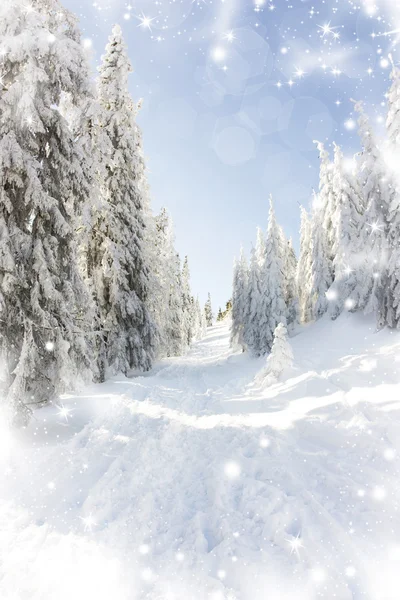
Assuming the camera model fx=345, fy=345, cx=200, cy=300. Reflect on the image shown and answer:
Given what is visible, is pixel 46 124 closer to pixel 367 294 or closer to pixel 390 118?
pixel 390 118

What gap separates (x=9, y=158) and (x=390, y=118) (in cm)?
1910

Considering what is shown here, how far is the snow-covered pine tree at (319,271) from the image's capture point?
89.2 feet

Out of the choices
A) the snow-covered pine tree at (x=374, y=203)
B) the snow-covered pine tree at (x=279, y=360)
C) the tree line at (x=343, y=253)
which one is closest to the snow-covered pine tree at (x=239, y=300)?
the tree line at (x=343, y=253)

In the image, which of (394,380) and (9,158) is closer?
(9,158)

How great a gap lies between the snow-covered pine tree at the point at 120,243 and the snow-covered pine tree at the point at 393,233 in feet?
38.2

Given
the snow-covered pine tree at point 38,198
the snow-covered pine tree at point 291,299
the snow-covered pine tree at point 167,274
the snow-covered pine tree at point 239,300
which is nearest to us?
the snow-covered pine tree at point 38,198

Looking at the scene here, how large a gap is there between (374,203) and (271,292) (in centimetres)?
1009

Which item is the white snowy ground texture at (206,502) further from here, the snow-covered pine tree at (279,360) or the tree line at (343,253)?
the tree line at (343,253)

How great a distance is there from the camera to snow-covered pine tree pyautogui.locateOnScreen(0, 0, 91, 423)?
23.5 ft

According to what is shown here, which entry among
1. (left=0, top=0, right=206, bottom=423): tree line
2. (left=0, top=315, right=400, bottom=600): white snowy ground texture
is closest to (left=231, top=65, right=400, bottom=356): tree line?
(left=0, top=315, right=400, bottom=600): white snowy ground texture

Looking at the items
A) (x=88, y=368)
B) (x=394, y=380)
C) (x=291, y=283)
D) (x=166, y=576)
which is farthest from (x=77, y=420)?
(x=291, y=283)

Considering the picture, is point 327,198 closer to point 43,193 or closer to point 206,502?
point 43,193

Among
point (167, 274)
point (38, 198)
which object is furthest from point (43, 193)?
point (167, 274)

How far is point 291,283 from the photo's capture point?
33500 millimetres
